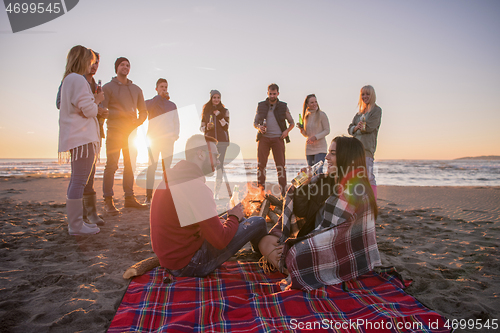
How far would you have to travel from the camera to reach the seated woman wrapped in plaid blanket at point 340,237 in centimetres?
228

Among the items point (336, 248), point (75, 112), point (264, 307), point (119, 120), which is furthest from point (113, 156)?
point (336, 248)

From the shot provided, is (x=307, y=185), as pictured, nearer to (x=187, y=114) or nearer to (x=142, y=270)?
(x=142, y=270)

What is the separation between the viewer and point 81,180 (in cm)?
348

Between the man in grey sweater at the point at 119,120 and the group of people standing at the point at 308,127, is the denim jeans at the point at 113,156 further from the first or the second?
the group of people standing at the point at 308,127

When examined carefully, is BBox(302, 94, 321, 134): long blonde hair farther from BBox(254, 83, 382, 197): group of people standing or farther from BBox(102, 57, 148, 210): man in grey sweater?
BBox(102, 57, 148, 210): man in grey sweater

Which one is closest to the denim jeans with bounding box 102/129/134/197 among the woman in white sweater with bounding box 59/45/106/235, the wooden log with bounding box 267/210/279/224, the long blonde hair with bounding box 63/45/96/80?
the woman in white sweater with bounding box 59/45/106/235

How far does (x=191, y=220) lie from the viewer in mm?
2244

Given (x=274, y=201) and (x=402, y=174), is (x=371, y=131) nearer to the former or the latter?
(x=274, y=201)

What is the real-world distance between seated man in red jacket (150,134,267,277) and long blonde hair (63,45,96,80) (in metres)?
2.26

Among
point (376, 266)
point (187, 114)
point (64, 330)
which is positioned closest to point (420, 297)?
point (376, 266)

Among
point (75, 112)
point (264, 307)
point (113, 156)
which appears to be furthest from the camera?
point (113, 156)

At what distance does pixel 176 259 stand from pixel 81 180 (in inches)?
79.6

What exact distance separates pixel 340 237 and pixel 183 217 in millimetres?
1365

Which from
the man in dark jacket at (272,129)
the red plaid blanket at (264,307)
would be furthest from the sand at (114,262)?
the man in dark jacket at (272,129)
